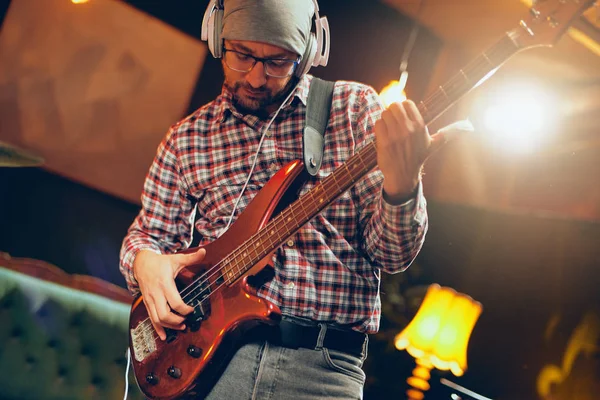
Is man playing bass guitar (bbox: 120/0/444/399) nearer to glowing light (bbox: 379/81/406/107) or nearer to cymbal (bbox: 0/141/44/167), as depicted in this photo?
cymbal (bbox: 0/141/44/167)

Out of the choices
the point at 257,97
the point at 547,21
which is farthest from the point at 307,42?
the point at 547,21

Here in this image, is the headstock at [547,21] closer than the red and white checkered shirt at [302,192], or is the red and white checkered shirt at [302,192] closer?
the headstock at [547,21]

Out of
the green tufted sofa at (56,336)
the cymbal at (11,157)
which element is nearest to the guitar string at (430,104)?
the cymbal at (11,157)

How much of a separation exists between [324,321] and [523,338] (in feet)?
7.54

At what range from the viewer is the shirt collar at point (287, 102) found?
154 centimetres

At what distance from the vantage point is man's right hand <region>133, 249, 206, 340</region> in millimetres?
1392

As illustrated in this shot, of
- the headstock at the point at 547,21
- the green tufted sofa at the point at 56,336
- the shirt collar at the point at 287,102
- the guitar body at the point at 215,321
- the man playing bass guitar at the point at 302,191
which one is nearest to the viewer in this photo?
the headstock at the point at 547,21

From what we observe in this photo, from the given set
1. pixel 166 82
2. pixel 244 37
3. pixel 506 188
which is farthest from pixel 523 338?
pixel 166 82

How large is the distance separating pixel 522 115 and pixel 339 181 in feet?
6.65

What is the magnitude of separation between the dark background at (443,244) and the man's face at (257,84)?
55.4 inches

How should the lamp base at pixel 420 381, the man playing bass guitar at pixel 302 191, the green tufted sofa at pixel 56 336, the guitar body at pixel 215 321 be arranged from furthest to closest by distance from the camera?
the lamp base at pixel 420 381 → the green tufted sofa at pixel 56 336 → the guitar body at pixel 215 321 → the man playing bass guitar at pixel 302 191

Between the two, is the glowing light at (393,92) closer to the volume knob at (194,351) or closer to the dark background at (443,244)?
the dark background at (443,244)

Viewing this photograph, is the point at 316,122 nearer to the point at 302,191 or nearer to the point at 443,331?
the point at 302,191

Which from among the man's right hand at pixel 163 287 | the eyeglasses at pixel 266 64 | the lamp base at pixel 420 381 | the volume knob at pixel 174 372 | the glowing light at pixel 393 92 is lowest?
the lamp base at pixel 420 381
